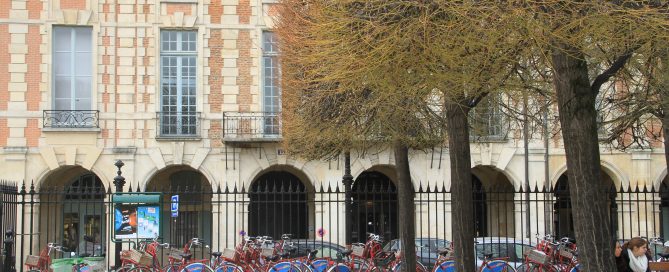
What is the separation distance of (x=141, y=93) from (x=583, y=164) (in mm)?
17545

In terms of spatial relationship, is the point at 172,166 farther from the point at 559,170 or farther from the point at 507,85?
the point at 507,85

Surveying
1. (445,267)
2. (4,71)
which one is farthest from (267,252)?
(4,71)

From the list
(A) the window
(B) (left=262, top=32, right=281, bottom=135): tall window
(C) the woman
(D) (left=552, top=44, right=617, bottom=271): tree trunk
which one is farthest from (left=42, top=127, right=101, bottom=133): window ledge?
(D) (left=552, top=44, right=617, bottom=271): tree trunk

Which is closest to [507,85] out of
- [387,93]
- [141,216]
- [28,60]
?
[387,93]

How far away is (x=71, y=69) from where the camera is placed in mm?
22859

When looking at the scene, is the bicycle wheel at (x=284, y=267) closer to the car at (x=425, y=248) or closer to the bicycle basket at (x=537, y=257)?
the bicycle basket at (x=537, y=257)

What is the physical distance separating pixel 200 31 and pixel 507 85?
16.4 metres

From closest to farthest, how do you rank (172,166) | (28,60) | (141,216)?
(141,216), (28,60), (172,166)

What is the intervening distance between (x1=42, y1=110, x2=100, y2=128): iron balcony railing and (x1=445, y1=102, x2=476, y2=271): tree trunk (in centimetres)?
1512

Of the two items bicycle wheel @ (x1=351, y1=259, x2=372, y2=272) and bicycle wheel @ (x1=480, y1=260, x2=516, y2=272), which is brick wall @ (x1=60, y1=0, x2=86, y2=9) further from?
bicycle wheel @ (x1=480, y1=260, x2=516, y2=272)

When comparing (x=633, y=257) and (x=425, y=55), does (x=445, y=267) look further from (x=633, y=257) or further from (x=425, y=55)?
(x=425, y=55)

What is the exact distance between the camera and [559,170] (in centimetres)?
2511

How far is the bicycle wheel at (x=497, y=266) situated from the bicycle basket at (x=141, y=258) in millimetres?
4915

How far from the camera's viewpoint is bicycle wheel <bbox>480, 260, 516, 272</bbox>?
12.5 meters
